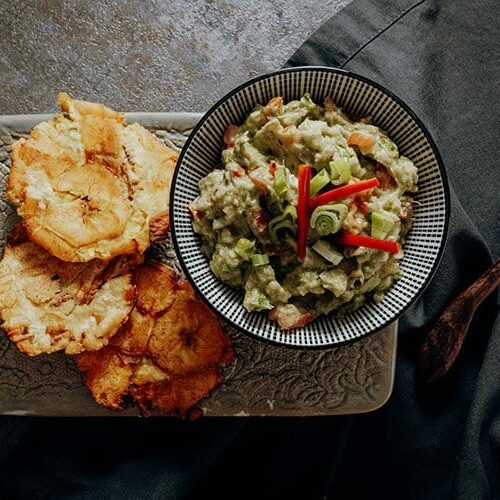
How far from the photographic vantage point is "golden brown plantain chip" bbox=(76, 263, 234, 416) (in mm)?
2252

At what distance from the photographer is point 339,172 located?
187 centimetres

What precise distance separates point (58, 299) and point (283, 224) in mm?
755

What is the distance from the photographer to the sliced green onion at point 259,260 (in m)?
1.93

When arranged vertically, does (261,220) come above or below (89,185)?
above

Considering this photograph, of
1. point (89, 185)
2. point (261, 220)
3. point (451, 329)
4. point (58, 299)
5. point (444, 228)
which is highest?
point (444, 228)

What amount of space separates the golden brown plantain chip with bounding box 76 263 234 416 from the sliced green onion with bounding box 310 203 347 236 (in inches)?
21.4

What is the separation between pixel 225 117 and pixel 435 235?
67 cm

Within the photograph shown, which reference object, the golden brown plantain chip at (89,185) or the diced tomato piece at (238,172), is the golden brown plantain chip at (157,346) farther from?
the diced tomato piece at (238,172)

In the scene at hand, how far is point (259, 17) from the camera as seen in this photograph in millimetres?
2842

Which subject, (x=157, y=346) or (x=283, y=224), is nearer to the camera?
(x=283, y=224)

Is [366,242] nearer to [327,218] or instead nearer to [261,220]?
[327,218]

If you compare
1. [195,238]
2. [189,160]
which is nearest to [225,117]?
[189,160]

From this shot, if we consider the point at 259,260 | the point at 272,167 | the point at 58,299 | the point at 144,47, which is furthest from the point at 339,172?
the point at 144,47

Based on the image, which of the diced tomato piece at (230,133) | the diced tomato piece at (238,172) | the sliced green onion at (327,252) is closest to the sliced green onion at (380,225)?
the sliced green onion at (327,252)
